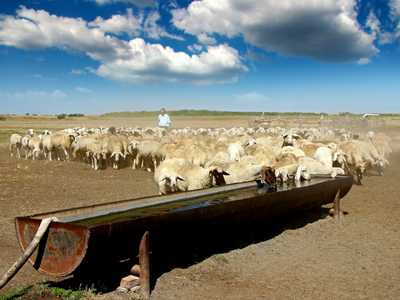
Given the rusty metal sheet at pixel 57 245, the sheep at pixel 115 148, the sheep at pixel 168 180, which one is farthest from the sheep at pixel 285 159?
the sheep at pixel 115 148

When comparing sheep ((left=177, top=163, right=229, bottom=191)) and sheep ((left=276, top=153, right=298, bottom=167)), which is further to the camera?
sheep ((left=276, top=153, right=298, bottom=167))

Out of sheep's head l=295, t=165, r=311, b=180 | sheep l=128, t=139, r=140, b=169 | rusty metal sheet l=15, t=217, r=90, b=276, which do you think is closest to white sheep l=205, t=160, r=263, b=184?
sheep's head l=295, t=165, r=311, b=180

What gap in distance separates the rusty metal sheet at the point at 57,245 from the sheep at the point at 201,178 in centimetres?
411

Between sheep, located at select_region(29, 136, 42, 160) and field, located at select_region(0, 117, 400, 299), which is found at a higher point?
sheep, located at select_region(29, 136, 42, 160)

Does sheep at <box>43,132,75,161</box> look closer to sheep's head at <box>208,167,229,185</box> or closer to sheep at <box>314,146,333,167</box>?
sheep's head at <box>208,167,229,185</box>

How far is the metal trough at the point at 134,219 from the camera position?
132 inches

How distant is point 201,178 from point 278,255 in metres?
2.79

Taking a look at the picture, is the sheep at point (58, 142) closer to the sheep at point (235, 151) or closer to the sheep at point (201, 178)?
the sheep at point (235, 151)

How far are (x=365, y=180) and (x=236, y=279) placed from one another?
10079mm

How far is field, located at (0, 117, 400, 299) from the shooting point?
4.10 meters

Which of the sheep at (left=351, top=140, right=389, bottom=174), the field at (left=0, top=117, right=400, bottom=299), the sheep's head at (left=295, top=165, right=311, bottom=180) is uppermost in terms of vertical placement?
the sheep's head at (left=295, top=165, right=311, bottom=180)

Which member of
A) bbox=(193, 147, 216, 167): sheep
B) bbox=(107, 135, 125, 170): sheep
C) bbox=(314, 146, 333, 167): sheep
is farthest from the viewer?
bbox=(107, 135, 125, 170): sheep

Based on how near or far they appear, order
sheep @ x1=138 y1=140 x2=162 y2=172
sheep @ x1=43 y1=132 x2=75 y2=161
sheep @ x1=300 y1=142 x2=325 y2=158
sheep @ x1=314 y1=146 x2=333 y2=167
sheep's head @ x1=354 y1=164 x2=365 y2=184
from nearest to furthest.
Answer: sheep @ x1=314 y1=146 x2=333 y2=167, sheep's head @ x1=354 y1=164 x2=365 y2=184, sheep @ x1=300 y1=142 x2=325 y2=158, sheep @ x1=138 y1=140 x2=162 y2=172, sheep @ x1=43 y1=132 x2=75 y2=161

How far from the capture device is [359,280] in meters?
4.48
